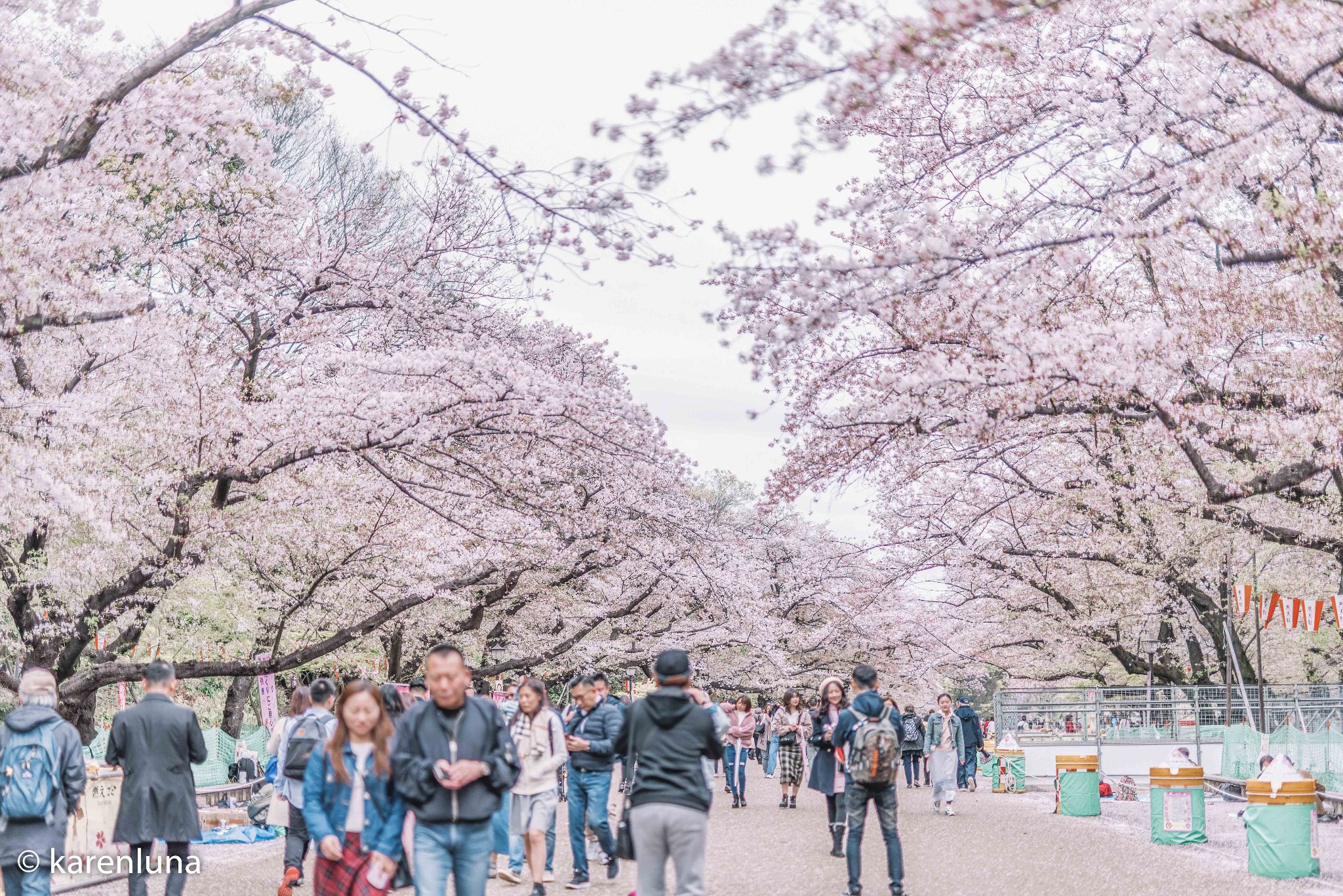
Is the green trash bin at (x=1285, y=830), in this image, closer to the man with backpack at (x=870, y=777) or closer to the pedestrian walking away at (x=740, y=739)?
the man with backpack at (x=870, y=777)

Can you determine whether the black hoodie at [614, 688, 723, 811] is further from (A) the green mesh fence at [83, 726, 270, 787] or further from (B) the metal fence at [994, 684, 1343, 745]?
(B) the metal fence at [994, 684, 1343, 745]

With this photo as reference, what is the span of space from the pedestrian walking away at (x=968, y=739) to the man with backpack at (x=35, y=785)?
17780 millimetres

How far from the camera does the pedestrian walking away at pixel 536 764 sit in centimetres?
999

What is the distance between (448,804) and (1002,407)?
756cm

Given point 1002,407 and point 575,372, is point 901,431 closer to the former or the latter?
point 1002,407

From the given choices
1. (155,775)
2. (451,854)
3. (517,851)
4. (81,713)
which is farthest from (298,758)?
(81,713)

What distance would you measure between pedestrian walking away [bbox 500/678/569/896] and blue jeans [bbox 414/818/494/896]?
151 inches

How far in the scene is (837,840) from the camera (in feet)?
44.1

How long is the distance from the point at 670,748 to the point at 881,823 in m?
3.85

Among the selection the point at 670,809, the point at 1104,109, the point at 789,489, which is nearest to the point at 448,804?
the point at 670,809

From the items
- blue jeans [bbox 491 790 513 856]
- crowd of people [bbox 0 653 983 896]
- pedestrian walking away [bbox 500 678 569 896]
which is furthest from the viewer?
blue jeans [bbox 491 790 513 856]

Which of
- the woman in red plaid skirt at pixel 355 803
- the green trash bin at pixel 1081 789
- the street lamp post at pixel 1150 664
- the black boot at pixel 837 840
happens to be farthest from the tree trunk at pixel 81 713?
the street lamp post at pixel 1150 664

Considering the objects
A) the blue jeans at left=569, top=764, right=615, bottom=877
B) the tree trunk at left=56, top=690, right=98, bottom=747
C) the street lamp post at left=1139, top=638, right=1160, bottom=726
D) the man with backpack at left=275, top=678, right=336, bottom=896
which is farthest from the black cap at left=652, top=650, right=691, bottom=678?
the street lamp post at left=1139, top=638, right=1160, bottom=726

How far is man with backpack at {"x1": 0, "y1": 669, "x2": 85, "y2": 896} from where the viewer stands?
23.6ft
